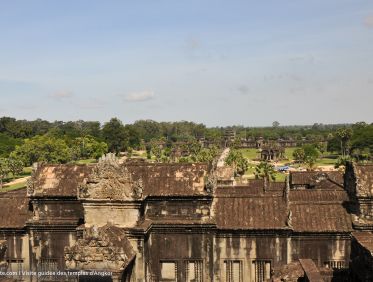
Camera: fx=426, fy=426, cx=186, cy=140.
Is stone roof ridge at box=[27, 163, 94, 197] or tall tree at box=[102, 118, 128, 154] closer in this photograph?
stone roof ridge at box=[27, 163, 94, 197]

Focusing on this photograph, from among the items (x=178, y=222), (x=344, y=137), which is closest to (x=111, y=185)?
(x=178, y=222)

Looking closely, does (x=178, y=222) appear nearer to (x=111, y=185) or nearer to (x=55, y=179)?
(x=111, y=185)

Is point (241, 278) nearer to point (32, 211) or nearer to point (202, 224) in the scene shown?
point (202, 224)

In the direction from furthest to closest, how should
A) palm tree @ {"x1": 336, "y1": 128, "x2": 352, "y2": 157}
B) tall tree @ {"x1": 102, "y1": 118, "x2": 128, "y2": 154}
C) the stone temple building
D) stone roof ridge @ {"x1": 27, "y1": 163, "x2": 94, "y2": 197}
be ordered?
tall tree @ {"x1": 102, "y1": 118, "x2": 128, "y2": 154} → palm tree @ {"x1": 336, "y1": 128, "x2": 352, "y2": 157} → stone roof ridge @ {"x1": 27, "y1": 163, "x2": 94, "y2": 197} → the stone temple building

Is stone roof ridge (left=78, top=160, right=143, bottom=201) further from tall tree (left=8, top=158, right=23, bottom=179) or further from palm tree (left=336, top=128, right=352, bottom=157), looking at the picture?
palm tree (left=336, top=128, right=352, bottom=157)

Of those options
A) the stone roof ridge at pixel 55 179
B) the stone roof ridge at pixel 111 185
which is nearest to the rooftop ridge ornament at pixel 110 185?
the stone roof ridge at pixel 111 185

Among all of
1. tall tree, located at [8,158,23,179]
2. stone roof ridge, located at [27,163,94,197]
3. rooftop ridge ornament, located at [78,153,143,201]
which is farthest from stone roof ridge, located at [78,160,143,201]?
tall tree, located at [8,158,23,179]

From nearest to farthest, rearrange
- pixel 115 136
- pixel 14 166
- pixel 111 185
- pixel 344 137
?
pixel 111 185 < pixel 14 166 < pixel 344 137 < pixel 115 136

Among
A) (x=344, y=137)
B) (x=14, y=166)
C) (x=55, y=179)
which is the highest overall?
(x=344, y=137)

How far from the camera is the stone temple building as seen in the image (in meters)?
17.9

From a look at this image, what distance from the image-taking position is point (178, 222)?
1958 centimetres

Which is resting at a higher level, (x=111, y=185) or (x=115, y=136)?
(x=115, y=136)

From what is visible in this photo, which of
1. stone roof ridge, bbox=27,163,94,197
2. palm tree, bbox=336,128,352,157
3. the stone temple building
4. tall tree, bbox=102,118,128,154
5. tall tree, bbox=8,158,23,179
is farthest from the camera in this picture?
tall tree, bbox=102,118,128,154

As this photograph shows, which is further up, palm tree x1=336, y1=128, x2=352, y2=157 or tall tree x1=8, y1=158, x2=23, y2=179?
palm tree x1=336, y1=128, x2=352, y2=157
